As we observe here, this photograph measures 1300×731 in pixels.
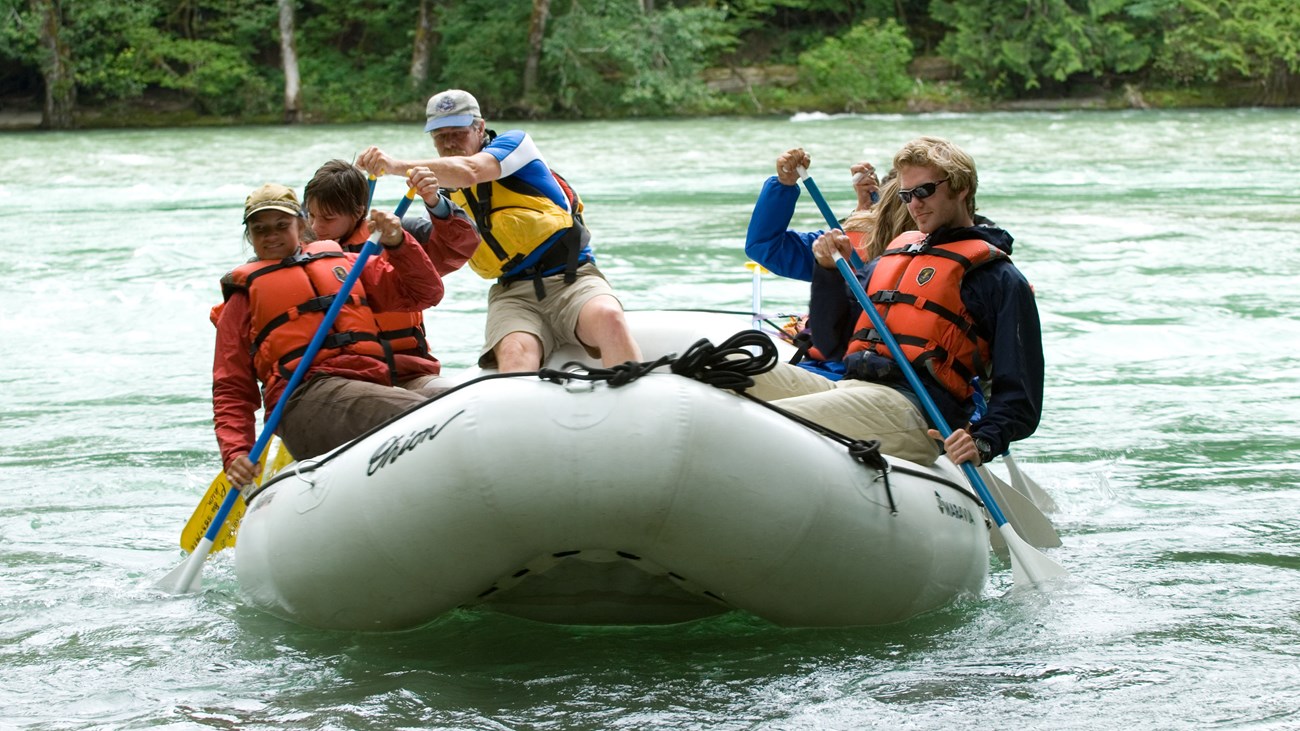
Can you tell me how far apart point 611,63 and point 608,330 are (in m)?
20.7

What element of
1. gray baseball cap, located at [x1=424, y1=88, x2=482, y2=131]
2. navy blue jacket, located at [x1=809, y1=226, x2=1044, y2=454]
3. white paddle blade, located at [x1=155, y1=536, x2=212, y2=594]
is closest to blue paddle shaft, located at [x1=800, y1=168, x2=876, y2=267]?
navy blue jacket, located at [x1=809, y1=226, x2=1044, y2=454]

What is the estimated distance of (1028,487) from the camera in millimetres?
4008

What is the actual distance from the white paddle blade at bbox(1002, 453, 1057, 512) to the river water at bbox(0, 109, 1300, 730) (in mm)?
85

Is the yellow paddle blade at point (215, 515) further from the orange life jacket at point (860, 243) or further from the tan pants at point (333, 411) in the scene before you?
the orange life jacket at point (860, 243)

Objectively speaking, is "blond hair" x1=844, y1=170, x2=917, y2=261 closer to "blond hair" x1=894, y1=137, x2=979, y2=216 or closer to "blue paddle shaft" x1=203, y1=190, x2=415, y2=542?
"blond hair" x1=894, y1=137, x2=979, y2=216

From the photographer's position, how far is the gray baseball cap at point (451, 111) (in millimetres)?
3633

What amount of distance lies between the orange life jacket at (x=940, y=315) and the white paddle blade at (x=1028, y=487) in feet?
2.13

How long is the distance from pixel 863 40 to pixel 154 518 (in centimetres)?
2130

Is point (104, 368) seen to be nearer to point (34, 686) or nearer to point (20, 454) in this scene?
point (20, 454)

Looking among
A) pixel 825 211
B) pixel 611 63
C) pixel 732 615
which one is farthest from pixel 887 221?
pixel 611 63

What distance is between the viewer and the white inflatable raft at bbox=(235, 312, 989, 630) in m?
2.53

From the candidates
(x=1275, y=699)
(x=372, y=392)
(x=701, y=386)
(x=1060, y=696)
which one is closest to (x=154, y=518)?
(x=372, y=392)

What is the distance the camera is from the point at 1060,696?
2.77 meters

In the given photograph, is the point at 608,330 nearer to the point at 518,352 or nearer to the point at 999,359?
the point at 518,352
